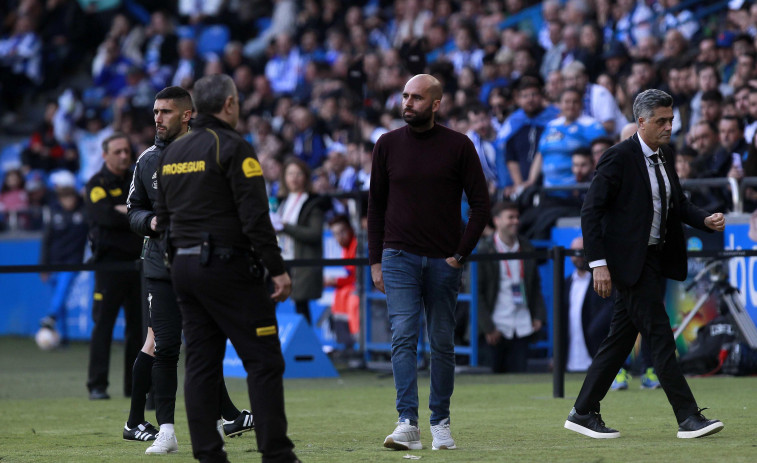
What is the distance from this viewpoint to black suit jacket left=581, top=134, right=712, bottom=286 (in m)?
7.83

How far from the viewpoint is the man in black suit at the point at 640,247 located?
25.5 feet

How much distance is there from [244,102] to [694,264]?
1182 centimetres

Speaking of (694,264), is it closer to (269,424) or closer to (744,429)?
(744,429)

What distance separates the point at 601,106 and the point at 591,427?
26.2 ft

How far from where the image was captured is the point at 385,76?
64.5 ft

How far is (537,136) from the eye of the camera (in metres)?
15.6

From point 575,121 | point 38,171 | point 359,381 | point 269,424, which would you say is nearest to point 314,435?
point 269,424

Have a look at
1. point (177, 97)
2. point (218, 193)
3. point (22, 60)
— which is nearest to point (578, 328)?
point (177, 97)

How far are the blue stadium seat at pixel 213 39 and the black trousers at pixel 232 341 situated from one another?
21.0m

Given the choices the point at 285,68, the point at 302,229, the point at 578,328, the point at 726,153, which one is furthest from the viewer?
the point at 285,68

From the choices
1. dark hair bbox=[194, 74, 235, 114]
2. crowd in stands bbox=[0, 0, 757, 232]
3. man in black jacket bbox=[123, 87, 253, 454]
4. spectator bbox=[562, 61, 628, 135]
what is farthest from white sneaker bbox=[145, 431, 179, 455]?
spectator bbox=[562, 61, 628, 135]

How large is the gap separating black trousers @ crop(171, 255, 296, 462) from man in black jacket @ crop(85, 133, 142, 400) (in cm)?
498

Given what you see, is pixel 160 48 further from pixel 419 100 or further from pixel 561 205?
pixel 419 100

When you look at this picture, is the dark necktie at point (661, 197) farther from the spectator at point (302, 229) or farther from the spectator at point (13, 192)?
the spectator at point (13, 192)
